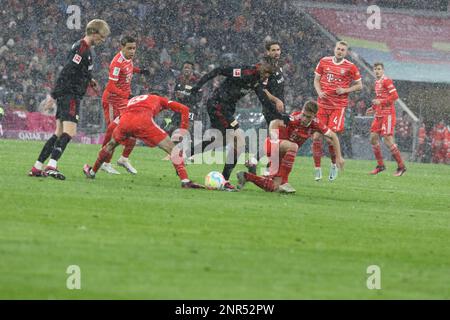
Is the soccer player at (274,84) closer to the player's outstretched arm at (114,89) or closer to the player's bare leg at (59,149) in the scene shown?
the player's outstretched arm at (114,89)

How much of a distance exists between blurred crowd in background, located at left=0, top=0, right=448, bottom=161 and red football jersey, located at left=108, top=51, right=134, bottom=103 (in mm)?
16356

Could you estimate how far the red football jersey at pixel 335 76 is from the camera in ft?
75.5

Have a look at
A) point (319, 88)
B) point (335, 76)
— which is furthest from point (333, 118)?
point (335, 76)

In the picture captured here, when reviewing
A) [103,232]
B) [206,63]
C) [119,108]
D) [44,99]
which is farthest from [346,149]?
[103,232]

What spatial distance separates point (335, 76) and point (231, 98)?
570 centimetres

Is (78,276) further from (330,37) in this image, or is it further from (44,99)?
(330,37)

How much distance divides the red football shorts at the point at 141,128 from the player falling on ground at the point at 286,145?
1.44 metres

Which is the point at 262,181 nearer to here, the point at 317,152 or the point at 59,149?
the point at 59,149

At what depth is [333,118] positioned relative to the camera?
75.2 ft

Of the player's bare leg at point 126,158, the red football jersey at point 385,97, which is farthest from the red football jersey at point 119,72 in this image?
the red football jersey at point 385,97

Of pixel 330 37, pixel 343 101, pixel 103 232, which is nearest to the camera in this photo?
pixel 103 232

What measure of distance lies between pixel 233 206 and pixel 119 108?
684cm

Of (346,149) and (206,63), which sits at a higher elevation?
(206,63)

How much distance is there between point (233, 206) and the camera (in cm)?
1462
